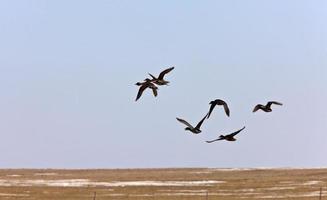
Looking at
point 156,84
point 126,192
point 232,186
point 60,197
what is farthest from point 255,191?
point 156,84

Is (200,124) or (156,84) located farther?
(156,84)

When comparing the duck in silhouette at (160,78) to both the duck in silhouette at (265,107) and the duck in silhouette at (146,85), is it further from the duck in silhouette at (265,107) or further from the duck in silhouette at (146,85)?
the duck in silhouette at (265,107)

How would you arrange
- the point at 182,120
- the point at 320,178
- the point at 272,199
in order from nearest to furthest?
the point at 182,120, the point at 272,199, the point at 320,178

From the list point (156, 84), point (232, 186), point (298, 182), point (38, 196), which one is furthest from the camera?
point (298, 182)

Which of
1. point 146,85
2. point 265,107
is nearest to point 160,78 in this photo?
point 146,85

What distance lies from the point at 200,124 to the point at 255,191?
4104cm

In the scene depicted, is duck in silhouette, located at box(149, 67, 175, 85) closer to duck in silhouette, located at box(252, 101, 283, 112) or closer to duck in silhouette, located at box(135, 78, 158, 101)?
duck in silhouette, located at box(135, 78, 158, 101)

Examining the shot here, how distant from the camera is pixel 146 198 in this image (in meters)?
47.6

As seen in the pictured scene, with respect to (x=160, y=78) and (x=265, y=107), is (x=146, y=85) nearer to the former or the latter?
(x=160, y=78)

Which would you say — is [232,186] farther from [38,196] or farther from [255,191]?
[38,196]

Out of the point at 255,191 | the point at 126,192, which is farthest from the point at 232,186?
the point at 126,192

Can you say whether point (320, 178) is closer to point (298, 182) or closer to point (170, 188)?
point (298, 182)

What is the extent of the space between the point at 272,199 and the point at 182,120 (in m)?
33.7

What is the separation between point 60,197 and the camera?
4794 centimetres
